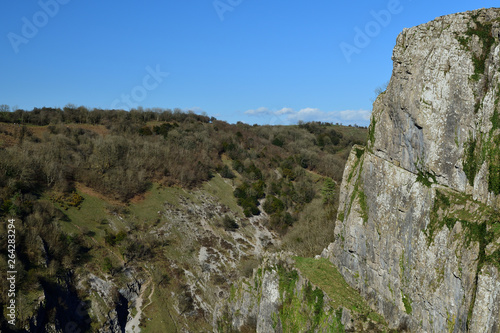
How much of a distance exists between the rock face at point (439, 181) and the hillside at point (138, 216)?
13093 millimetres

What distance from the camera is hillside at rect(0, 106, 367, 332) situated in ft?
102

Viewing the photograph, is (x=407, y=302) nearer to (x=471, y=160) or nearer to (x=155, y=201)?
(x=471, y=160)

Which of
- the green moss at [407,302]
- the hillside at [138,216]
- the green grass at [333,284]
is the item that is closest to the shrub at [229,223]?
the hillside at [138,216]

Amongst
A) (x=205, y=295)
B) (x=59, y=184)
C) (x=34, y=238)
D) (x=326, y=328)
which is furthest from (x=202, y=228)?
(x=326, y=328)

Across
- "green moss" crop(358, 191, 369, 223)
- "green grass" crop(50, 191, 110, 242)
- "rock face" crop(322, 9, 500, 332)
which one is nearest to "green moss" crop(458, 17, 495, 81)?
"rock face" crop(322, 9, 500, 332)

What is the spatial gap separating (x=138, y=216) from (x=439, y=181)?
36.1m

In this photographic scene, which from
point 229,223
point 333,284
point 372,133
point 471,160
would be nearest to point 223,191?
point 229,223

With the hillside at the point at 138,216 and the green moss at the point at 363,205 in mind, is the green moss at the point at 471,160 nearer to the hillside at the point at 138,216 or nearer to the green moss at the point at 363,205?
the green moss at the point at 363,205

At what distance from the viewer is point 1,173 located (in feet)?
116

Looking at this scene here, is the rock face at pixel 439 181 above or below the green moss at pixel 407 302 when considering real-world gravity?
above

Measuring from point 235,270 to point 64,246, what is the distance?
727 inches

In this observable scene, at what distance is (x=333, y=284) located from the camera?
2286 centimetres

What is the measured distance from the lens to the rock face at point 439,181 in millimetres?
13906

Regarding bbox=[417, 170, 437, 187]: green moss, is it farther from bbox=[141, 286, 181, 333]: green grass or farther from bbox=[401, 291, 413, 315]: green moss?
bbox=[141, 286, 181, 333]: green grass
